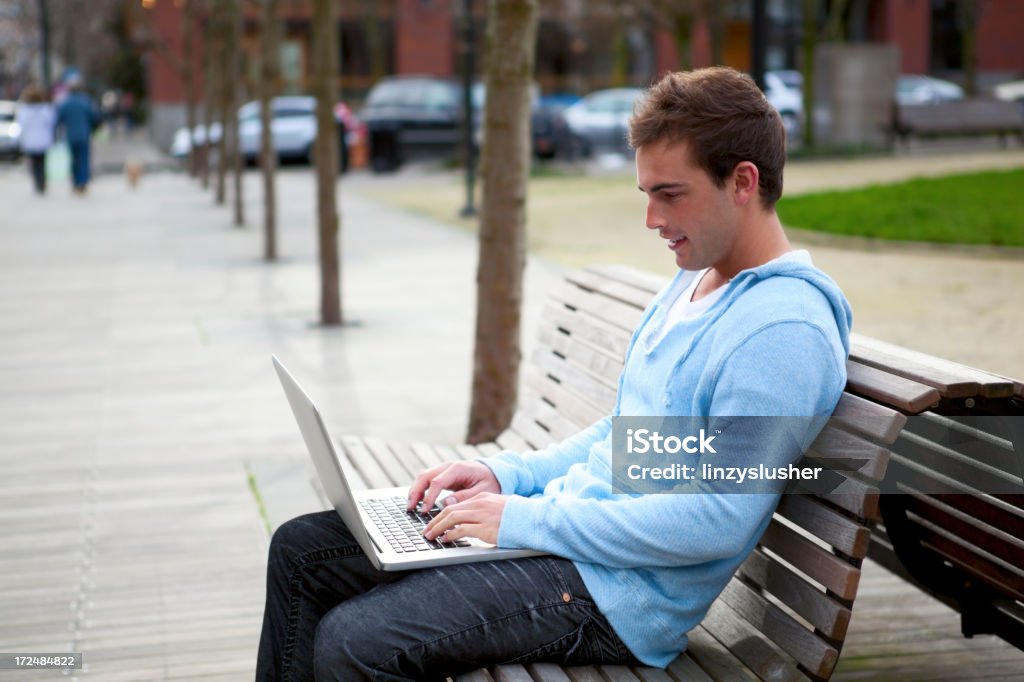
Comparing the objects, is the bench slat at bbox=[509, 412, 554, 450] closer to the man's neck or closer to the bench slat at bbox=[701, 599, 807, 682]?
the bench slat at bbox=[701, 599, 807, 682]

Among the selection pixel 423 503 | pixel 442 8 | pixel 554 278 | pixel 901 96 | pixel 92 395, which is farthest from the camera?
pixel 442 8

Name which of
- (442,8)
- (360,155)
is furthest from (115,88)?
(360,155)

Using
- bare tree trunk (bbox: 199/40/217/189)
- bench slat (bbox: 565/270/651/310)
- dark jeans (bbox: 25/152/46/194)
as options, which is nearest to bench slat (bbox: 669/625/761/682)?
bench slat (bbox: 565/270/651/310)

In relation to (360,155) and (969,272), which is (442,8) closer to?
(360,155)

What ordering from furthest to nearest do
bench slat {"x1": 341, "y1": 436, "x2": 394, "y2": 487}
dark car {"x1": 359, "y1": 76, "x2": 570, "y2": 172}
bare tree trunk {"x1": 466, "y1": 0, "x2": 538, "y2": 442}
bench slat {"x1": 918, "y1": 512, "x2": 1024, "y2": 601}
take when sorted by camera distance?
dark car {"x1": 359, "y1": 76, "x2": 570, "y2": 172}, bare tree trunk {"x1": 466, "y1": 0, "x2": 538, "y2": 442}, bench slat {"x1": 341, "y1": 436, "x2": 394, "y2": 487}, bench slat {"x1": 918, "y1": 512, "x2": 1024, "y2": 601}

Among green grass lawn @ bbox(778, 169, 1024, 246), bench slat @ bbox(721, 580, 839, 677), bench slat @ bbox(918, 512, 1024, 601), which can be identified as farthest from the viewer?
green grass lawn @ bbox(778, 169, 1024, 246)

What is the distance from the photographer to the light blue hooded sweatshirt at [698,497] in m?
2.52

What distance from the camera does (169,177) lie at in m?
30.0

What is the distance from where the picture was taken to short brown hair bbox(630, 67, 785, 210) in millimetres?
2580

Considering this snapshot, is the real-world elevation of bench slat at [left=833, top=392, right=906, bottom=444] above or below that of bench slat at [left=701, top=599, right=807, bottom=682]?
above

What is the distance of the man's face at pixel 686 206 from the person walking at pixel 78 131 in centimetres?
2214

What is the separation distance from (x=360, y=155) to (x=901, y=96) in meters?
14.8

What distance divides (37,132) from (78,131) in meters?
0.79

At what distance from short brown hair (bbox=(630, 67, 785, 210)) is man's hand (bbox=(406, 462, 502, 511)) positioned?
0.84 meters
